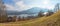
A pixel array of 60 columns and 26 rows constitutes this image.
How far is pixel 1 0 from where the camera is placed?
2041 millimetres

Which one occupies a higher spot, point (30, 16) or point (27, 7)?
A: point (27, 7)

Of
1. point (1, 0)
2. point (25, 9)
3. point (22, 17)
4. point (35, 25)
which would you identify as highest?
point (1, 0)

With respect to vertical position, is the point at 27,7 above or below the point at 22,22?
above

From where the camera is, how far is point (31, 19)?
6.56 feet

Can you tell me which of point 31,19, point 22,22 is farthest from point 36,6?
point 22,22

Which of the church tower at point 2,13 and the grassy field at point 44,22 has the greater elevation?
the church tower at point 2,13

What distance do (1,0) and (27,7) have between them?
19.1 inches

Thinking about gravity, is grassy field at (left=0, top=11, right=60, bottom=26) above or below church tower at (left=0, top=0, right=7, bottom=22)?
below

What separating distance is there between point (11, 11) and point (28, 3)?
13.2 inches

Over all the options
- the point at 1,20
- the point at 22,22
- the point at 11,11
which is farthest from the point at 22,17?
the point at 1,20

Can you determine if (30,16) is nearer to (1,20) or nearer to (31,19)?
(31,19)

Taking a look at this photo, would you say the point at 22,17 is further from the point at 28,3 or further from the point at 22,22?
the point at 28,3

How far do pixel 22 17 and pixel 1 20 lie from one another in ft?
1.25

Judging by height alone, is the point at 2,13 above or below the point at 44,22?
above
